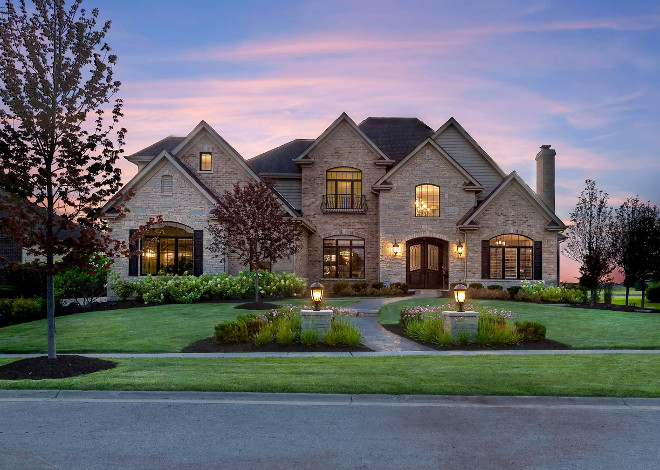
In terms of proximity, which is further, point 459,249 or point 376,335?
point 459,249

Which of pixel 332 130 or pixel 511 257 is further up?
pixel 332 130

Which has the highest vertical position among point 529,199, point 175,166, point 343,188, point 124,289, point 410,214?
point 175,166

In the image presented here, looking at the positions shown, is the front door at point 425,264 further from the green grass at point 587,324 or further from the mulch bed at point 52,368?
the mulch bed at point 52,368

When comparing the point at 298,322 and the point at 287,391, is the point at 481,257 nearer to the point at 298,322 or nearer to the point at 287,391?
the point at 298,322

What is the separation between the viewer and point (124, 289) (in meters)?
23.5

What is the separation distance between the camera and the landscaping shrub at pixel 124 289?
2350 cm

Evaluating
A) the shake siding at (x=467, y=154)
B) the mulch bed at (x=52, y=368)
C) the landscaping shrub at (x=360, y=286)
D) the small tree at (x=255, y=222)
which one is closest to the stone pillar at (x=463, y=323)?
the mulch bed at (x=52, y=368)

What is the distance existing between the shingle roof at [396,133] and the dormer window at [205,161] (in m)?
10.3

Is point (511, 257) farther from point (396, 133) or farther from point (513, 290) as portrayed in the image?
point (396, 133)

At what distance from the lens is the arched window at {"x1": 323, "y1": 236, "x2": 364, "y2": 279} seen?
30.5 metres

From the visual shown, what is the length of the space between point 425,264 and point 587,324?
1334 cm

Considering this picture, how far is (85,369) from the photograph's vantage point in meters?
9.98

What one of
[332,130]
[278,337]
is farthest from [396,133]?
[278,337]

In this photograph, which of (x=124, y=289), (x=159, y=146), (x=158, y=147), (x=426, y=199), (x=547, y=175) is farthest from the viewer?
(x=159, y=146)
